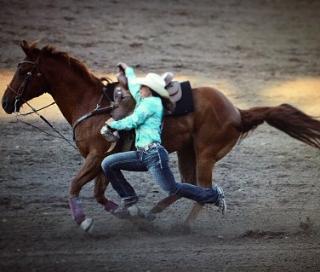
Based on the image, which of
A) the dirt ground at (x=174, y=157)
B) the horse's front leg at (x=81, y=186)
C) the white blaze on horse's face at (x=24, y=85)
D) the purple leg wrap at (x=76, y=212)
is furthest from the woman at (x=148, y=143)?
the white blaze on horse's face at (x=24, y=85)

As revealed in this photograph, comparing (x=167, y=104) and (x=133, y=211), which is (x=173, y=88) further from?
(x=133, y=211)

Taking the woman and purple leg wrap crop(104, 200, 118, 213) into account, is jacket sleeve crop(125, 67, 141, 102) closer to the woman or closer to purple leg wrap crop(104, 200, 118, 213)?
the woman

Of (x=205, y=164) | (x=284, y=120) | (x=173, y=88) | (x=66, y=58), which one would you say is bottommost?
(x=205, y=164)

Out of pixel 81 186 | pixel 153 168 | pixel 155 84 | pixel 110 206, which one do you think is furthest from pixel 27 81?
pixel 153 168

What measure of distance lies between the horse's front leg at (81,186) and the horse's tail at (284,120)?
1789 millimetres

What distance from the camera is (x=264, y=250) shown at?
302 inches

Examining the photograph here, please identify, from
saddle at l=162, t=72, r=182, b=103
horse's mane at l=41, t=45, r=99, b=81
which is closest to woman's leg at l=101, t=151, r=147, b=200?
saddle at l=162, t=72, r=182, b=103

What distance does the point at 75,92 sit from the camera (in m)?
8.22

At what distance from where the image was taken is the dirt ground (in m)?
7.45

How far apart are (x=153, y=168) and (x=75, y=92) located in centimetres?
135

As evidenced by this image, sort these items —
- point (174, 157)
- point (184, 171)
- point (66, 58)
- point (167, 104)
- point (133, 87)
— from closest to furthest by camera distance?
point (167, 104) < point (133, 87) < point (66, 58) < point (184, 171) < point (174, 157)

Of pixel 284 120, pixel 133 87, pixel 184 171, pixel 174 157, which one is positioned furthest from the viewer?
pixel 174 157

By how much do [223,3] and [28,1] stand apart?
4860mm

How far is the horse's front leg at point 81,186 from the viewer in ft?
25.3
